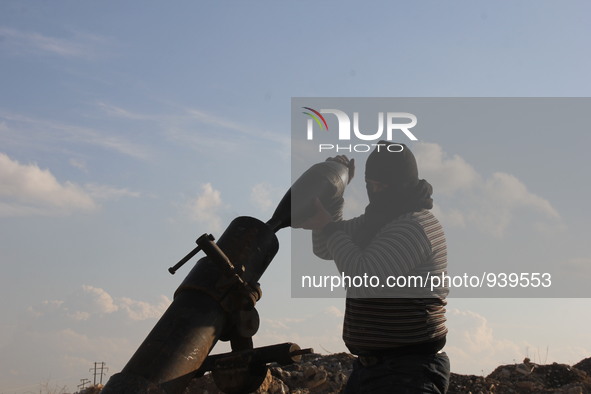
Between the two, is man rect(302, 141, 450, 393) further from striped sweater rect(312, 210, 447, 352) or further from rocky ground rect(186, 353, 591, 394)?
rocky ground rect(186, 353, 591, 394)

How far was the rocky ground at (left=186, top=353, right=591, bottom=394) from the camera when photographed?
756 cm

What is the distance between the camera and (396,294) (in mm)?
3900

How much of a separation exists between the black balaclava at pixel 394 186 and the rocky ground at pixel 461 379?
11.4 ft

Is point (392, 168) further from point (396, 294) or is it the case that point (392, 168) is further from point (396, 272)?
point (396, 294)

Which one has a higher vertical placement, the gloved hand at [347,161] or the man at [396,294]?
the gloved hand at [347,161]

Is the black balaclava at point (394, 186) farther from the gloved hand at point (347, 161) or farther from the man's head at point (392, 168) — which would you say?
the gloved hand at point (347, 161)

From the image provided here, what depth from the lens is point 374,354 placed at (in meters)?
3.92

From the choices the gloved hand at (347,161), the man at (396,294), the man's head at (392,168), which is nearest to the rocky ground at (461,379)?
the gloved hand at (347,161)

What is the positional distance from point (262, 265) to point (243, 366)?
1.99 ft

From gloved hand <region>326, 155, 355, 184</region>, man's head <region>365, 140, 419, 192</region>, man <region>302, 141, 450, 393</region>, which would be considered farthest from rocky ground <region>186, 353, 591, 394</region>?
man's head <region>365, 140, 419, 192</region>

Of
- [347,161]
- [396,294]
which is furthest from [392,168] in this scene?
[396,294]

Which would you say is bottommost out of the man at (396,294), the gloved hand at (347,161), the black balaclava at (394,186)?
the man at (396,294)

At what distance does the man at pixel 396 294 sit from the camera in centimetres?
383

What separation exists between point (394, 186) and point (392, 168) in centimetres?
11
